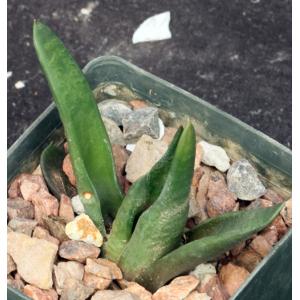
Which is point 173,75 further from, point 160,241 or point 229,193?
point 160,241

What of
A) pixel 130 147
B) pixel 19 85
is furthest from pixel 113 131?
pixel 19 85

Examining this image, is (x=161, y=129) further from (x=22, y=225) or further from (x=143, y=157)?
(x=22, y=225)

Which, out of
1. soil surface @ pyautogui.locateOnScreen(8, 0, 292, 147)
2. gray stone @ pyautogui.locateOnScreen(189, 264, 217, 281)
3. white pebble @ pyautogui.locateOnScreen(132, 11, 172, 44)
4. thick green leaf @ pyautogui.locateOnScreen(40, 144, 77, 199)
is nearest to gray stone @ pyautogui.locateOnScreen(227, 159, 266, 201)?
gray stone @ pyautogui.locateOnScreen(189, 264, 217, 281)

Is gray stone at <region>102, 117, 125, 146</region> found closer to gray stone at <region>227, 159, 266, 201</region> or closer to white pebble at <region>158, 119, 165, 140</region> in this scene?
white pebble at <region>158, 119, 165, 140</region>

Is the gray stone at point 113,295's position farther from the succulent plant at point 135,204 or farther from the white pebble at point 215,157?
the white pebble at point 215,157

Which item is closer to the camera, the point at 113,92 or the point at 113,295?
the point at 113,295

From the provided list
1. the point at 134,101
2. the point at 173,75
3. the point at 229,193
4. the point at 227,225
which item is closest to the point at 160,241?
the point at 227,225

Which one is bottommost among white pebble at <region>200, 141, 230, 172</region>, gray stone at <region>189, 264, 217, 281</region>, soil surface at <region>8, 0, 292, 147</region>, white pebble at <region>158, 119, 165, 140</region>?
soil surface at <region>8, 0, 292, 147</region>
